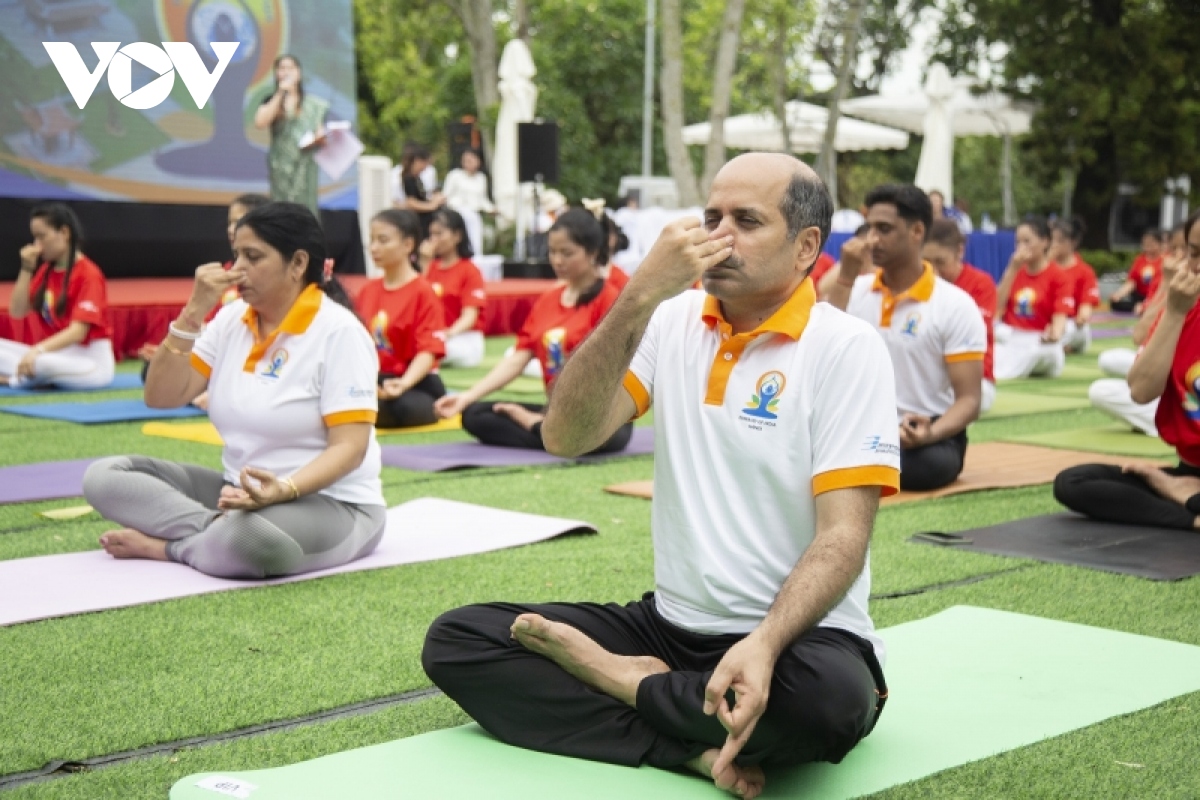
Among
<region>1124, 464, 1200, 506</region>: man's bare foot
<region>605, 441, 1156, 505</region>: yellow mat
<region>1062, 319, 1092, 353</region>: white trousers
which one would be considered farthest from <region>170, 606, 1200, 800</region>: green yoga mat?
<region>1062, 319, 1092, 353</region>: white trousers

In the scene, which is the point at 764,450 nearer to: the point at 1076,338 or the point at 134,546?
the point at 134,546

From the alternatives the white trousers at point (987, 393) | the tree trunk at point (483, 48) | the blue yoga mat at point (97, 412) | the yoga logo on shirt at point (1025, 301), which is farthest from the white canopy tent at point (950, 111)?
the blue yoga mat at point (97, 412)

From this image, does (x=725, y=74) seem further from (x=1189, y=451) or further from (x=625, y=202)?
(x=1189, y=451)

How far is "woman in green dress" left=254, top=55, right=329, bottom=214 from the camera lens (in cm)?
1209

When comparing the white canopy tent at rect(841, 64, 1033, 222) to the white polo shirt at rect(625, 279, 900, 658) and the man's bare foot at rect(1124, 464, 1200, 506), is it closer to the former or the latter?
the man's bare foot at rect(1124, 464, 1200, 506)

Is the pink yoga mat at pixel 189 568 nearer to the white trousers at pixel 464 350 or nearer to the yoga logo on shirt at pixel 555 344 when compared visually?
the yoga logo on shirt at pixel 555 344


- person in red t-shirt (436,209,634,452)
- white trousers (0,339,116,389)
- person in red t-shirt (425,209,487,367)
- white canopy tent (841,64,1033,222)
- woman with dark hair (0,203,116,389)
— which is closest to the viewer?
person in red t-shirt (436,209,634,452)

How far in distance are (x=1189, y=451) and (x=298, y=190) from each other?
28.5 feet

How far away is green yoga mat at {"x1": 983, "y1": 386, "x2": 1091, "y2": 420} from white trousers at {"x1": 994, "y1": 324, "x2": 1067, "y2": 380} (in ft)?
3.60

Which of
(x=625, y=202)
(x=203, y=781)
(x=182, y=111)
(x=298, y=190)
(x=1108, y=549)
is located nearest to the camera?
(x=203, y=781)

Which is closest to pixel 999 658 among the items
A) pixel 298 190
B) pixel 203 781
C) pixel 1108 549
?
pixel 1108 549

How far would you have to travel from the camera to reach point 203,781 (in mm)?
2594

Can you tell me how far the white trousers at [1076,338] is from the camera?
1223cm

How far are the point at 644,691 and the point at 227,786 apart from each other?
755 millimetres
